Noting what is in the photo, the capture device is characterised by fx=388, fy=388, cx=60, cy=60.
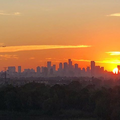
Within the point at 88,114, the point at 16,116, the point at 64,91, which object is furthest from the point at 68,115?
the point at 64,91

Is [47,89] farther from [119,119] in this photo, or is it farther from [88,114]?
[119,119]

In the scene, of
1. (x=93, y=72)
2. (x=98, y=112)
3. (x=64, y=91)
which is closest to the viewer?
(x=98, y=112)

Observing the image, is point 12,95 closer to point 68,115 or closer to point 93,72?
point 68,115

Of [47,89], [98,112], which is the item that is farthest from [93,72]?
[98,112]

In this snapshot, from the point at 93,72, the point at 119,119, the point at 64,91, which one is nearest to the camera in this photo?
the point at 119,119

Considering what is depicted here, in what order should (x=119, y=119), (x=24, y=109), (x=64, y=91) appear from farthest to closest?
(x=64, y=91) < (x=24, y=109) < (x=119, y=119)

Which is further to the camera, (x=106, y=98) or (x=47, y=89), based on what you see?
(x=47, y=89)
